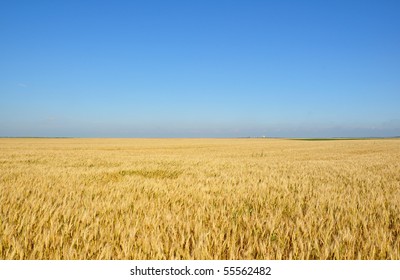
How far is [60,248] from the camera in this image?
273 cm

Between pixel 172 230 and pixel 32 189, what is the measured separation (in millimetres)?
4267

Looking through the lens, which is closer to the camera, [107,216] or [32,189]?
[107,216]

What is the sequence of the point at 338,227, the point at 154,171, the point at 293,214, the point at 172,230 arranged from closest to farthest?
the point at 172,230
the point at 338,227
the point at 293,214
the point at 154,171

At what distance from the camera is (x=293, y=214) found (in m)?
4.10

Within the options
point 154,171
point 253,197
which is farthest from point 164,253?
point 154,171

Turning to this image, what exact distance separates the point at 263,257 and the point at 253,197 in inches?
113
